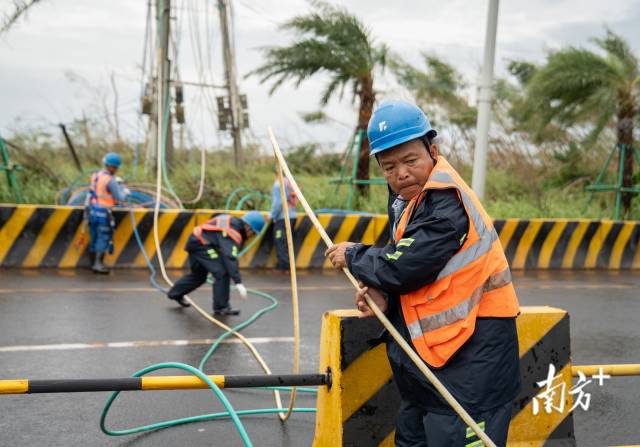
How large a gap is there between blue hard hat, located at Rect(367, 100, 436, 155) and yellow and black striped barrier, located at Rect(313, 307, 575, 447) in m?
1.14

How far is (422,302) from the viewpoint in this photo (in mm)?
2734

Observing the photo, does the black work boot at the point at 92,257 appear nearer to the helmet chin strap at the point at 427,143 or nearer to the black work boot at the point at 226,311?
the black work boot at the point at 226,311

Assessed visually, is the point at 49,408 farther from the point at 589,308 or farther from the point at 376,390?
the point at 589,308

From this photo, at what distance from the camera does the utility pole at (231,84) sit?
1708cm

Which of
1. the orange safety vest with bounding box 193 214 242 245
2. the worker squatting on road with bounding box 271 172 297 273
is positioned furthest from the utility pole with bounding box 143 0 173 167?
the orange safety vest with bounding box 193 214 242 245

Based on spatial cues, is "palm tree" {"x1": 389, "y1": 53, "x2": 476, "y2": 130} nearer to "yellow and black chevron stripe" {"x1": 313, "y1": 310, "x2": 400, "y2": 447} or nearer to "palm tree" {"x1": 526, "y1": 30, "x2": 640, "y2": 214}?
"palm tree" {"x1": 526, "y1": 30, "x2": 640, "y2": 214}

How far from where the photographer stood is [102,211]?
34.5 ft

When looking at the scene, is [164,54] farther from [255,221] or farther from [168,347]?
[168,347]

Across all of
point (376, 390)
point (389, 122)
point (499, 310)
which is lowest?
point (376, 390)

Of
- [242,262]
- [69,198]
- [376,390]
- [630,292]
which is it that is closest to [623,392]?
[376,390]

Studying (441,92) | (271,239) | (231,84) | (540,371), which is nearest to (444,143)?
(441,92)

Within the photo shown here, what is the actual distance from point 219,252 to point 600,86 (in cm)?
1208

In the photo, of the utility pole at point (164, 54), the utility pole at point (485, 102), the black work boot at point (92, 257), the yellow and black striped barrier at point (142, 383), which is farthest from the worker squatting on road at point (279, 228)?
the yellow and black striped barrier at point (142, 383)

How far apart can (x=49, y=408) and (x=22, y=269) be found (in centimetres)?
623
